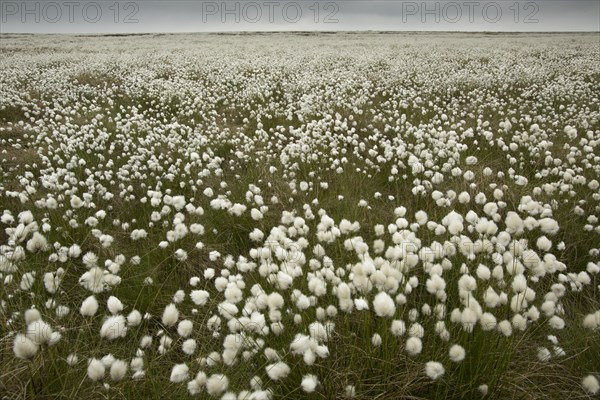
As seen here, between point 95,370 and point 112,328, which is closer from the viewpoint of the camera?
point 95,370

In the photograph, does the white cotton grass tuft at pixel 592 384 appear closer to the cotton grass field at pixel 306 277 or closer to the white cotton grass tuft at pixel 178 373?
the cotton grass field at pixel 306 277

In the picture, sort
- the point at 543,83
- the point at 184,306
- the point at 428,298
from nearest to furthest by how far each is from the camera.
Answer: the point at 428,298 → the point at 184,306 → the point at 543,83

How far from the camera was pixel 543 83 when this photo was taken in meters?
12.5

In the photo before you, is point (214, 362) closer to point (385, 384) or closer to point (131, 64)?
point (385, 384)

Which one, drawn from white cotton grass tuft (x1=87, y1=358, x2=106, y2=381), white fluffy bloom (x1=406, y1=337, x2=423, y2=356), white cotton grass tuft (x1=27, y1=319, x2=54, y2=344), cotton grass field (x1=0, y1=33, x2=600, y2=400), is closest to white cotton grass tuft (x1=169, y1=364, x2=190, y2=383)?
cotton grass field (x1=0, y1=33, x2=600, y2=400)

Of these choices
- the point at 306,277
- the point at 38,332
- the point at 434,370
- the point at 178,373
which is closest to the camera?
the point at 38,332

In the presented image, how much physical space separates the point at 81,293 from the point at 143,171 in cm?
355

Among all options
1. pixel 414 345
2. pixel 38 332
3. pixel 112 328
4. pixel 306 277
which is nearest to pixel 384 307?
pixel 414 345

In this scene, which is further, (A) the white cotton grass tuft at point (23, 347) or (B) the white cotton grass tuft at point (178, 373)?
(B) the white cotton grass tuft at point (178, 373)

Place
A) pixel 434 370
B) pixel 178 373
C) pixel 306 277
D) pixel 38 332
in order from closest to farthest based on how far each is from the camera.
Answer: pixel 38 332 → pixel 434 370 → pixel 178 373 → pixel 306 277

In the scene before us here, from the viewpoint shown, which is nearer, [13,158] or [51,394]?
[51,394]

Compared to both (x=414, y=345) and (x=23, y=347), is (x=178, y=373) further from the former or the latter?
(x=414, y=345)

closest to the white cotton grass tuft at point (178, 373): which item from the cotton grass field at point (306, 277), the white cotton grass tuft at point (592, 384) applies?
the cotton grass field at point (306, 277)

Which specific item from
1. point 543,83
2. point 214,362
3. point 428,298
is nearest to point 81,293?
point 214,362
